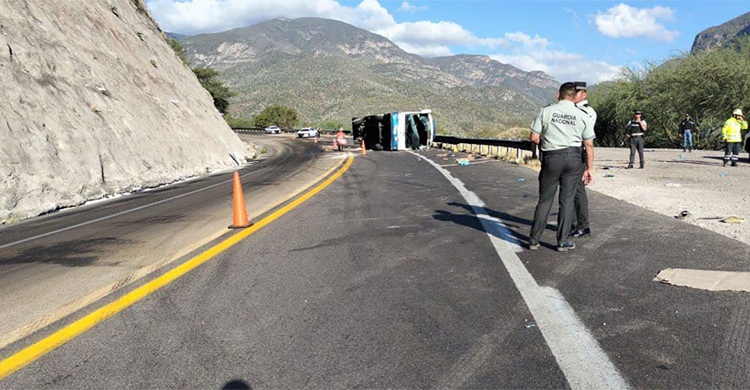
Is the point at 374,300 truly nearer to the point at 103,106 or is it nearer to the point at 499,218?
the point at 499,218

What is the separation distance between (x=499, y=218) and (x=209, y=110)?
2518 cm

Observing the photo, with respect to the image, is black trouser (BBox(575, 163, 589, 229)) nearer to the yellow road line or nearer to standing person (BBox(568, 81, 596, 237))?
standing person (BBox(568, 81, 596, 237))

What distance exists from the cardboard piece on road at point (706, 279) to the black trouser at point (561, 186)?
4.05ft

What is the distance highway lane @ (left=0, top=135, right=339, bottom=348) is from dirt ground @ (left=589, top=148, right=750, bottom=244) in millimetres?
6763

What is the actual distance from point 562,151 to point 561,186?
420mm

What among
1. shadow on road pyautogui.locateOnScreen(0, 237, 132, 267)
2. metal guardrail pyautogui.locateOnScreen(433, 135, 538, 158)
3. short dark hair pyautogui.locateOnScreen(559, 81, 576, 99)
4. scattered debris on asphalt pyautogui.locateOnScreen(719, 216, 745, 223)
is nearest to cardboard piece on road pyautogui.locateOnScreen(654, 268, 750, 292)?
short dark hair pyautogui.locateOnScreen(559, 81, 576, 99)

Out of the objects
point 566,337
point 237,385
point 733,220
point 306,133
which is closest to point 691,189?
point 733,220

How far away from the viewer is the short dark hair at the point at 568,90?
5988 millimetres

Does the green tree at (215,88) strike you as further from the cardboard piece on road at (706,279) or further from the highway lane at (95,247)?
the cardboard piece on road at (706,279)

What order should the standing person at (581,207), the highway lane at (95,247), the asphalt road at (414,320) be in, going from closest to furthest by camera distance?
the asphalt road at (414,320)
the highway lane at (95,247)
the standing person at (581,207)

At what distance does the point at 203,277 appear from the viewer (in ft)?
17.3

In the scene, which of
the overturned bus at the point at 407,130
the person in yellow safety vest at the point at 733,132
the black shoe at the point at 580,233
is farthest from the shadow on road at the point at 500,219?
the overturned bus at the point at 407,130

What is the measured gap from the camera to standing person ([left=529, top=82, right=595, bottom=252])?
5988 millimetres

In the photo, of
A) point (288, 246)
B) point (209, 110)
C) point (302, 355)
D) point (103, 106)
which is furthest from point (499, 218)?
point (209, 110)
